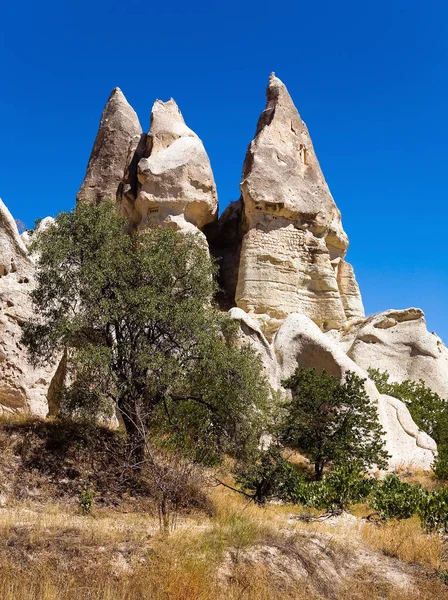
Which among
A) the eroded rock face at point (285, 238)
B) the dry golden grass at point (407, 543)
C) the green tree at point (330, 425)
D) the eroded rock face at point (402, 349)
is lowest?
the dry golden grass at point (407, 543)

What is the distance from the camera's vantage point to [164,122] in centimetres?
3139

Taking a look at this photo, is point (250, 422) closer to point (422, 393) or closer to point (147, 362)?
point (147, 362)

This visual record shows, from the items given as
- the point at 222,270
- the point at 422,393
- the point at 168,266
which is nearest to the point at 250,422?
the point at 168,266

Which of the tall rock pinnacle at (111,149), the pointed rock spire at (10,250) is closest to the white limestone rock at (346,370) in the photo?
the pointed rock spire at (10,250)

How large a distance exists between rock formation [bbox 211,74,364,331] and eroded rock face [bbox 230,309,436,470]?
6.97 metres

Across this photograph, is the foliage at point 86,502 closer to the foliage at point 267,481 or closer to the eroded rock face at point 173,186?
the foliage at point 267,481

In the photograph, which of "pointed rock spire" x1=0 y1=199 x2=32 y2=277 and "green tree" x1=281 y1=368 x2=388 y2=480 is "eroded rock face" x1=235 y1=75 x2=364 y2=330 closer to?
"green tree" x1=281 y1=368 x2=388 y2=480

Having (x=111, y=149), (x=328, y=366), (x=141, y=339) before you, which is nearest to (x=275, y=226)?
(x=328, y=366)

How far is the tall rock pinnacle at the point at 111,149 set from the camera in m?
34.0

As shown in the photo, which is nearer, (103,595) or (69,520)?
(103,595)

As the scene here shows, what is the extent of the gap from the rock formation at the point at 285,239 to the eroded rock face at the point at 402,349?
2.39 meters

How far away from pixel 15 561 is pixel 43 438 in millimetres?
5028

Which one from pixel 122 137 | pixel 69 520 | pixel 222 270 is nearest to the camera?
pixel 69 520

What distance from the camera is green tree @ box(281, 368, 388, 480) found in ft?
50.7
